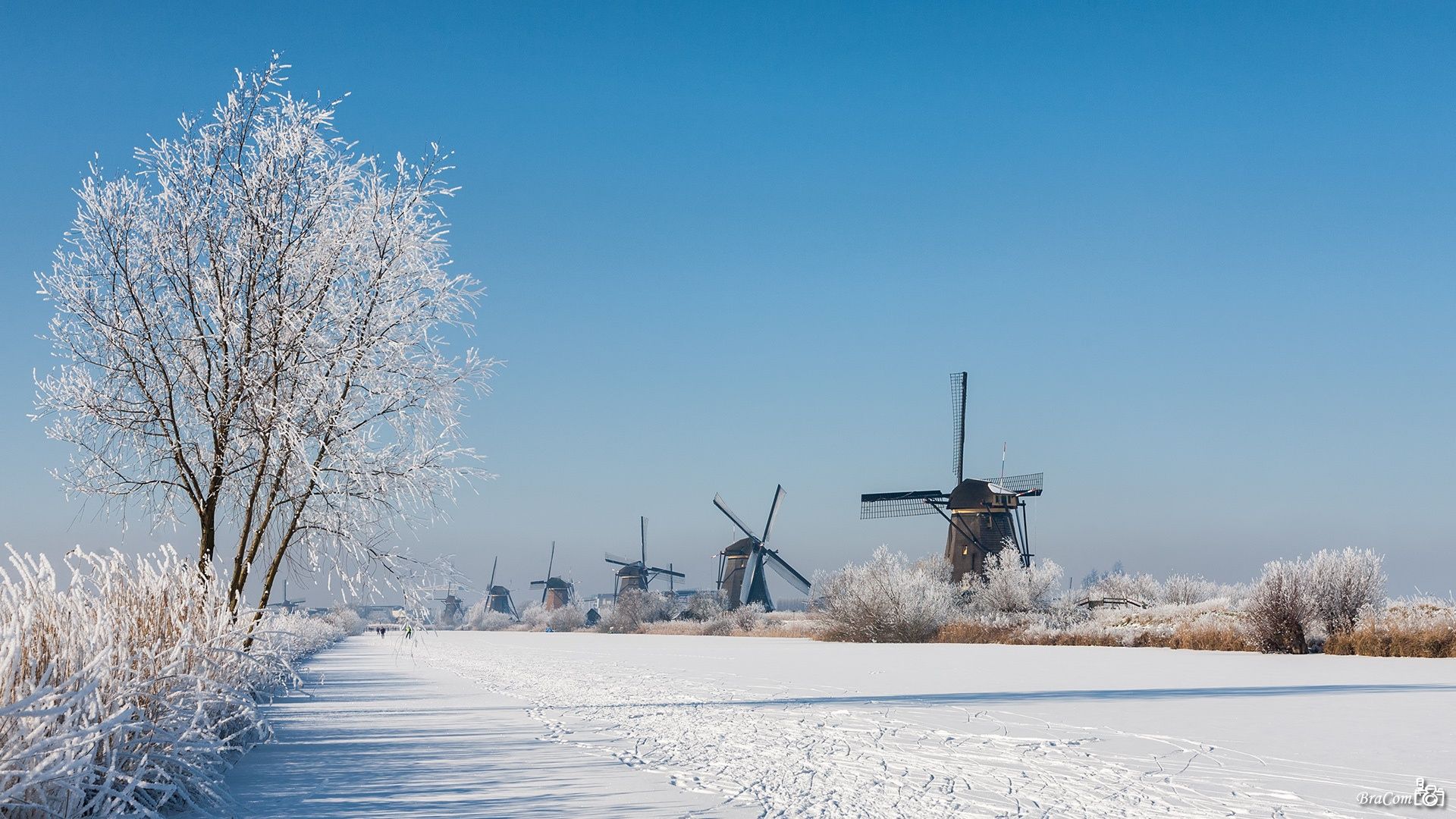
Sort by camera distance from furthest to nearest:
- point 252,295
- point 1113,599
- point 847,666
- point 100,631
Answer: point 1113,599
point 847,666
point 252,295
point 100,631

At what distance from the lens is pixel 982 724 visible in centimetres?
850

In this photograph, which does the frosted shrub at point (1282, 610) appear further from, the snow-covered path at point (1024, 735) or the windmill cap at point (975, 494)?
the windmill cap at point (975, 494)

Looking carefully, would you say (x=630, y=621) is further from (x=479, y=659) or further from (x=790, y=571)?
(x=479, y=659)

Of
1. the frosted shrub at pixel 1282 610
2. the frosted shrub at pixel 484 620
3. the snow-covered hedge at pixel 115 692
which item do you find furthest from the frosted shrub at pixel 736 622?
the frosted shrub at pixel 484 620

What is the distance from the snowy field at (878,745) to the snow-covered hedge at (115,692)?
1.78 ft

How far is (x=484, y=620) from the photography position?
366 feet

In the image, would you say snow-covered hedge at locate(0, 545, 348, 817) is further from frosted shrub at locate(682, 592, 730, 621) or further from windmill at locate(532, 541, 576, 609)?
windmill at locate(532, 541, 576, 609)

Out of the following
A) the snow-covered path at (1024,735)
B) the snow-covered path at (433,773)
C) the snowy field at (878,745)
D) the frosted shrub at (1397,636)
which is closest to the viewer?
the snow-covered path at (433,773)

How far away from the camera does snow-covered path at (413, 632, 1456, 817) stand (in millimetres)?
5426

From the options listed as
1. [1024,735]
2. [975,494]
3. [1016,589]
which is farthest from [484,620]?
[1024,735]

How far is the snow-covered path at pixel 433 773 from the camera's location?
5.05 meters

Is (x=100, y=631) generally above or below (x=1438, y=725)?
above

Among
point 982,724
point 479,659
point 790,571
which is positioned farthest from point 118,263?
point 790,571

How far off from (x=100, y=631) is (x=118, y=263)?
4.94 meters
